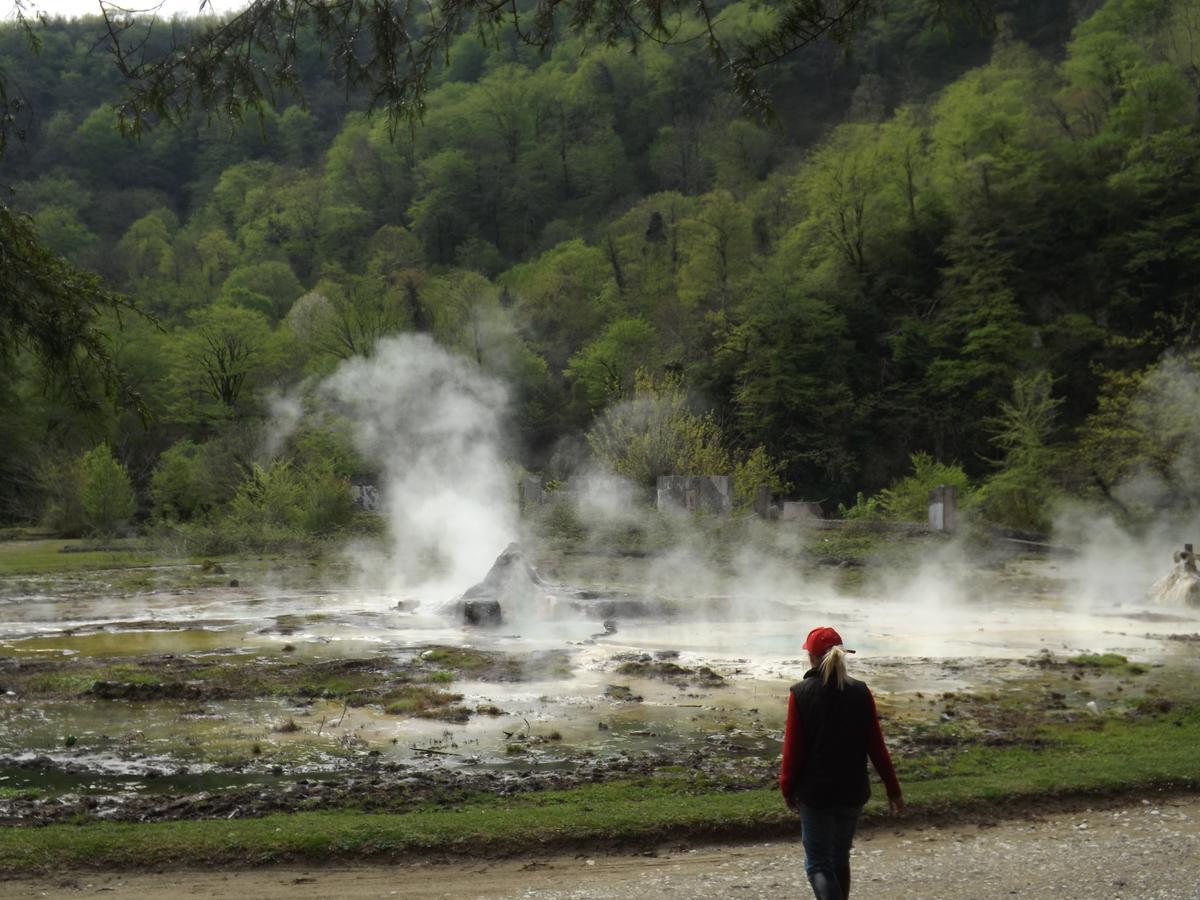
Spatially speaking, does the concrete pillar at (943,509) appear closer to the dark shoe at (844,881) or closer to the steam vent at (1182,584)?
the steam vent at (1182,584)

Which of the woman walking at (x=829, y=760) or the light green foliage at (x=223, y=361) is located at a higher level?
the light green foliage at (x=223, y=361)

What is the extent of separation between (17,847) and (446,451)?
131ft

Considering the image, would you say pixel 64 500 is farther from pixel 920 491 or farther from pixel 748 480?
pixel 920 491

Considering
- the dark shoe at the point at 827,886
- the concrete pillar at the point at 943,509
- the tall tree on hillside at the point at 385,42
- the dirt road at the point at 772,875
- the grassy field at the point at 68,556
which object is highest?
the tall tree on hillside at the point at 385,42

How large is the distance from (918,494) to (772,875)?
36671 millimetres

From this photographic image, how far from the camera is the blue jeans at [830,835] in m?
6.18

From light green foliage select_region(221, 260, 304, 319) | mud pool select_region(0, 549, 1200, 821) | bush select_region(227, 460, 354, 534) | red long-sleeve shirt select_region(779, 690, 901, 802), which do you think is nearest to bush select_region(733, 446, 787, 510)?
mud pool select_region(0, 549, 1200, 821)

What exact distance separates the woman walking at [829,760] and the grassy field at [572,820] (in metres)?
3.21

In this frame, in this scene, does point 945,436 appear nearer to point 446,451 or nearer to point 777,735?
point 446,451

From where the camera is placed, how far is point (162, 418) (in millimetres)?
72312

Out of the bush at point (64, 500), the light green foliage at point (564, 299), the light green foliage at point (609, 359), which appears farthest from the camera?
the light green foliage at point (564, 299)

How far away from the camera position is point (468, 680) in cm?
1747

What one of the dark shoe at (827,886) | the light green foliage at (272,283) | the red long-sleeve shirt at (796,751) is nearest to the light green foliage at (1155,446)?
the red long-sleeve shirt at (796,751)

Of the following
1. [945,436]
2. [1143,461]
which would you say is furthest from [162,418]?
[1143,461]
